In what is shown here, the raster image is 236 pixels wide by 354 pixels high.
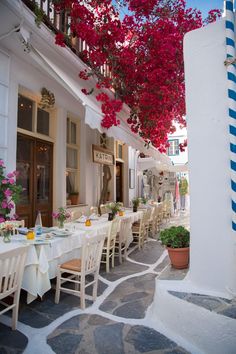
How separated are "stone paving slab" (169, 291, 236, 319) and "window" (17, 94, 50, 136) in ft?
15.1

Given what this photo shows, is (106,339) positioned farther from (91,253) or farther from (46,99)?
(46,99)

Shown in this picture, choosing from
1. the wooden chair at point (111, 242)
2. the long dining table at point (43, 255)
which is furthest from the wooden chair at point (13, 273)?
the wooden chair at point (111, 242)

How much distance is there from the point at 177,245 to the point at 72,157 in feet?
15.5

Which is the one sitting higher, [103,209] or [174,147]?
[174,147]

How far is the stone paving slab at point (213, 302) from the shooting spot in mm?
2219

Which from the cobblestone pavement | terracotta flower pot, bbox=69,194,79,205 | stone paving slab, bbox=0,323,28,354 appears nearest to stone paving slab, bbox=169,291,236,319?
the cobblestone pavement

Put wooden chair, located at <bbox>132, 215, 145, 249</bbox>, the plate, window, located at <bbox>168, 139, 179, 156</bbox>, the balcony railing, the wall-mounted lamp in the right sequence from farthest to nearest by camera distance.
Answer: window, located at <bbox>168, 139, 179, 156</bbox> → wooden chair, located at <bbox>132, 215, 145, 249</bbox> → the wall-mounted lamp → the balcony railing → the plate

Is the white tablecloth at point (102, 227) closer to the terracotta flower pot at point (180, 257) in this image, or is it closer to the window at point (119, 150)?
the terracotta flower pot at point (180, 257)

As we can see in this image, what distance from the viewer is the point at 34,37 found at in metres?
4.36

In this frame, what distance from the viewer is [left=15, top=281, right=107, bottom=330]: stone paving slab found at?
288 centimetres

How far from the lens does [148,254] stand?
598 cm

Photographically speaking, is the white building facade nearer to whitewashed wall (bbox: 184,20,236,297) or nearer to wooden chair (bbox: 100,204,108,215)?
wooden chair (bbox: 100,204,108,215)

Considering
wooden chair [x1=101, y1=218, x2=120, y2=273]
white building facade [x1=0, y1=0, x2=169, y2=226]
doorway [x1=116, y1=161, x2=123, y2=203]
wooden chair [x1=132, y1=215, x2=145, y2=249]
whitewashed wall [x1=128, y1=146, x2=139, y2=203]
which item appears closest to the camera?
white building facade [x1=0, y1=0, x2=169, y2=226]

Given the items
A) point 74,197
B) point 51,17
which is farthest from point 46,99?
point 74,197
